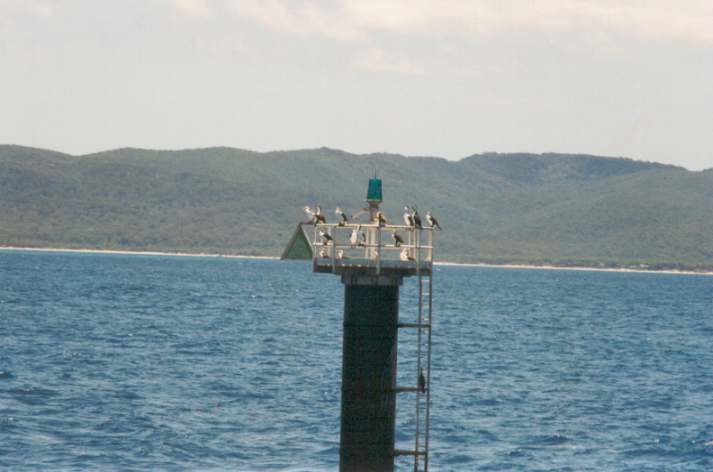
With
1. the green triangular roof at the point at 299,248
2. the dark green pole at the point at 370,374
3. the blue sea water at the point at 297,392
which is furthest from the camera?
the blue sea water at the point at 297,392

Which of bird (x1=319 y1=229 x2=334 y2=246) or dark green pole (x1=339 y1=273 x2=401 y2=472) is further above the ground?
bird (x1=319 y1=229 x2=334 y2=246)

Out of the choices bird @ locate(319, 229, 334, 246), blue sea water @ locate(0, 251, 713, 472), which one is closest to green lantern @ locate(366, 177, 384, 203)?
bird @ locate(319, 229, 334, 246)

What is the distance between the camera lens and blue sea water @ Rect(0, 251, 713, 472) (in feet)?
138

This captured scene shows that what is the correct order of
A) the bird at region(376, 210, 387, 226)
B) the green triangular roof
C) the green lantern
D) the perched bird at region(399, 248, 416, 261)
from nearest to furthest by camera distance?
1. the perched bird at region(399, 248, 416, 261)
2. the bird at region(376, 210, 387, 226)
3. the green triangular roof
4. the green lantern

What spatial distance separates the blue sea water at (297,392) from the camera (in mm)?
42031

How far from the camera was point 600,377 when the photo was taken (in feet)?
228

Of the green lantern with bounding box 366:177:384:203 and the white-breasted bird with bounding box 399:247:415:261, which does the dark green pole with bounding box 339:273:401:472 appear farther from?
the green lantern with bounding box 366:177:384:203

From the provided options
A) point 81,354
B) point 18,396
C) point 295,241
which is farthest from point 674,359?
point 295,241

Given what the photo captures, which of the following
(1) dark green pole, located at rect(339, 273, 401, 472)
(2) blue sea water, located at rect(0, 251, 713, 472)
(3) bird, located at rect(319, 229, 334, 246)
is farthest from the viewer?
(2) blue sea water, located at rect(0, 251, 713, 472)

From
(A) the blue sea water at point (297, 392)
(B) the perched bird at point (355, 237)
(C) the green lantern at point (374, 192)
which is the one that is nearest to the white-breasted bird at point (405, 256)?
(B) the perched bird at point (355, 237)

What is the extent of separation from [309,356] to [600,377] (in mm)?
17090

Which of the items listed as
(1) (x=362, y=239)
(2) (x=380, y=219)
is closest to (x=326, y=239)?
(1) (x=362, y=239)

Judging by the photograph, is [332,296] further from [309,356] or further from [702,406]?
[702,406]

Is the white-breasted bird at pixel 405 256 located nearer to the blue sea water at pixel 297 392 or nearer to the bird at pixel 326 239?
the bird at pixel 326 239
